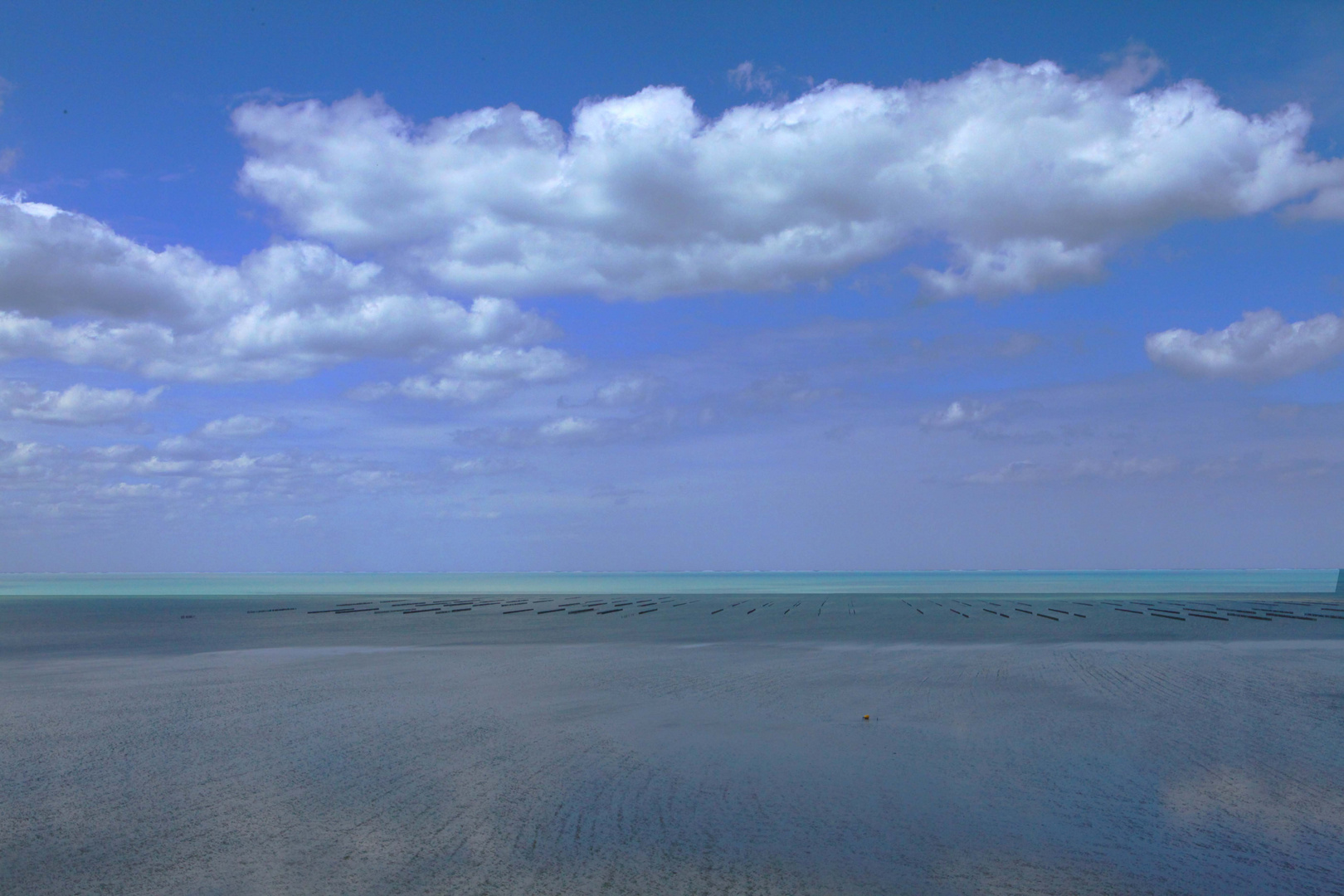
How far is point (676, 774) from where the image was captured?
13469mm

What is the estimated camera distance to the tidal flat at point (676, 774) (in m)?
9.44

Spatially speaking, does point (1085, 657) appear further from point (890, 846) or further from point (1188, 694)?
point (890, 846)

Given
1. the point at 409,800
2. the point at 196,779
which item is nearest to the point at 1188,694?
the point at 409,800

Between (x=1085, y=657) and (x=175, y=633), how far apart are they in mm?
39177

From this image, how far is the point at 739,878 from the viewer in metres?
9.12

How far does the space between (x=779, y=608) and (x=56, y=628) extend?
4272cm

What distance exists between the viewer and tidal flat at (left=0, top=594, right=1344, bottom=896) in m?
9.44

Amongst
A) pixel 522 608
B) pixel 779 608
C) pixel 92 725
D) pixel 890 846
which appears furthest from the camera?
pixel 522 608

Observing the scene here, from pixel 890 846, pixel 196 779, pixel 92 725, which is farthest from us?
pixel 92 725

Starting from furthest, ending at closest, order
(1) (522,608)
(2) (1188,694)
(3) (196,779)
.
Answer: (1) (522,608) → (2) (1188,694) → (3) (196,779)

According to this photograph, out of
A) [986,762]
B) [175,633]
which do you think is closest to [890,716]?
[986,762]

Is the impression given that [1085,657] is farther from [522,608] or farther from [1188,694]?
[522,608]

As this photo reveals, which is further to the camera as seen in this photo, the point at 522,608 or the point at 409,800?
the point at 522,608

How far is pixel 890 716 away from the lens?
1834 cm
